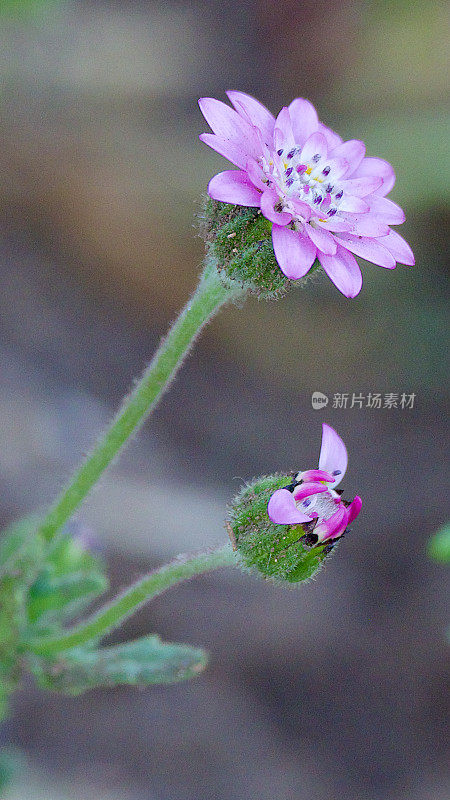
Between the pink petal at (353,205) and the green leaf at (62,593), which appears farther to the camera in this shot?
the green leaf at (62,593)

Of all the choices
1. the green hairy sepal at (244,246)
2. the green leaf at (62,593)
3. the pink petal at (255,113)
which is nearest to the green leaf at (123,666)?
the green leaf at (62,593)

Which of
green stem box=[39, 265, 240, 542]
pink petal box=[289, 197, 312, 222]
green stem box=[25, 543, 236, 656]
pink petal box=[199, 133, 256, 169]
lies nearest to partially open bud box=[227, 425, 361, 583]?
green stem box=[25, 543, 236, 656]

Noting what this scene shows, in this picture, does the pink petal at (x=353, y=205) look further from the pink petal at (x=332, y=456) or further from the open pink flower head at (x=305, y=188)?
the pink petal at (x=332, y=456)

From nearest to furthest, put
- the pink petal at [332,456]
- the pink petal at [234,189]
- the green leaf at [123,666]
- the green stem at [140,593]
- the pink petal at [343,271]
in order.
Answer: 1. the pink petal at [234,189]
2. the pink petal at [343,271]
3. the pink petal at [332,456]
4. the green stem at [140,593]
5. the green leaf at [123,666]

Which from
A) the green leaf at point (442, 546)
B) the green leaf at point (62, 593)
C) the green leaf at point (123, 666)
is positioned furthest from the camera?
the green leaf at point (62, 593)

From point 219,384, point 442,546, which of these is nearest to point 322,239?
point 442,546

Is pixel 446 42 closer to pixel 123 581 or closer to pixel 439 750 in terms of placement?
pixel 123 581

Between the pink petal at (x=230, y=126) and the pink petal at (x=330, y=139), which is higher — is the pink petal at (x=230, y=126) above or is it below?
below
